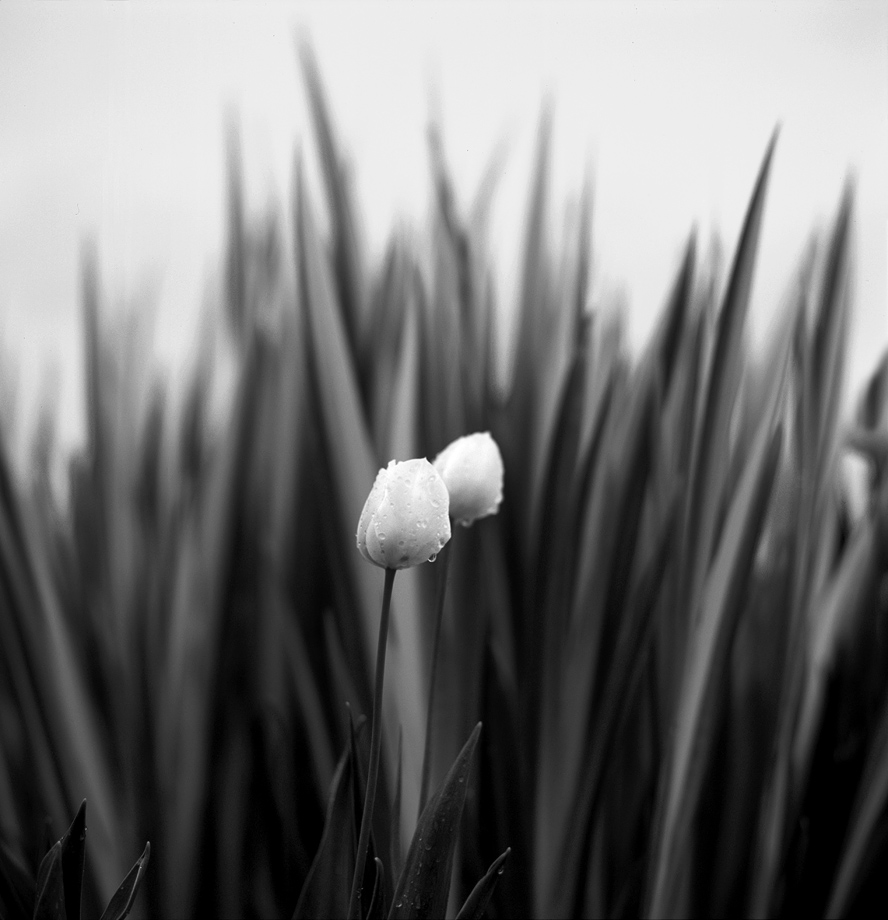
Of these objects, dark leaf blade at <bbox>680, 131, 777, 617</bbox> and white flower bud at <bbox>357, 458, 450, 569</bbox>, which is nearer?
white flower bud at <bbox>357, 458, 450, 569</bbox>

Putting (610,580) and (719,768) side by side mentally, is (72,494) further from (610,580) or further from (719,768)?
(719,768)

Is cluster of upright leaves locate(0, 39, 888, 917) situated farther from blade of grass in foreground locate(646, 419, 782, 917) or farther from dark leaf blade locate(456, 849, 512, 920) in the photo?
dark leaf blade locate(456, 849, 512, 920)

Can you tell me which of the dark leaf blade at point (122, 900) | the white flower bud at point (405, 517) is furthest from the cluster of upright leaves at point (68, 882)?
the white flower bud at point (405, 517)

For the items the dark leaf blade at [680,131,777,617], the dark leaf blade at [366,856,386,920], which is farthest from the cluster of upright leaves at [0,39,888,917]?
the dark leaf blade at [366,856,386,920]

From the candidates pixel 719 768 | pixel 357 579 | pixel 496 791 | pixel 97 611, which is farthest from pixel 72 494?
pixel 719 768

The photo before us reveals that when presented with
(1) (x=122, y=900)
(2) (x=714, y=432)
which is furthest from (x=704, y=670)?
(1) (x=122, y=900)

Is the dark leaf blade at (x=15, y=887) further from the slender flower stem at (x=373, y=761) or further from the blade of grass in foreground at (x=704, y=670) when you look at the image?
the blade of grass in foreground at (x=704, y=670)
